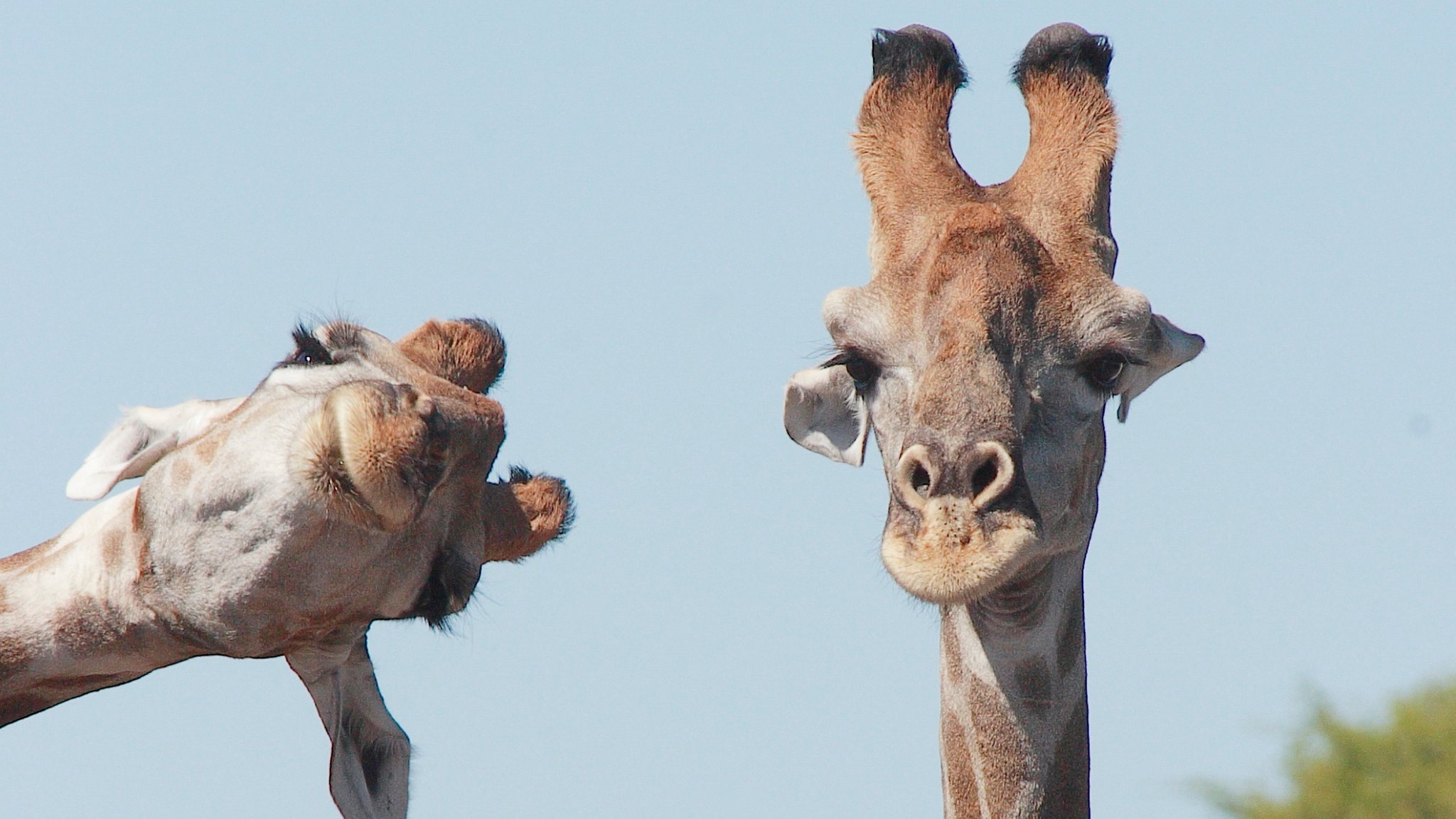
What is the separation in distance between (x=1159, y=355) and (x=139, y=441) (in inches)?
119

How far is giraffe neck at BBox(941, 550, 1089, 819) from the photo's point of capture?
239 inches

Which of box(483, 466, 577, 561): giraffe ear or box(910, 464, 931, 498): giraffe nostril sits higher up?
box(910, 464, 931, 498): giraffe nostril

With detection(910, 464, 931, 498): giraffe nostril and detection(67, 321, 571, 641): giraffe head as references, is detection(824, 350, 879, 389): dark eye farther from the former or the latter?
detection(67, 321, 571, 641): giraffe head

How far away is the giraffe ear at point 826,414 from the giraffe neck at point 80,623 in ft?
7.50

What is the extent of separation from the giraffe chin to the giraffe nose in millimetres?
29

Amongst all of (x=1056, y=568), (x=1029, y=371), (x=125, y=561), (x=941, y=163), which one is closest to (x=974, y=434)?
(x=1029, y=371)

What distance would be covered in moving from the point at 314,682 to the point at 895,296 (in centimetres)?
205

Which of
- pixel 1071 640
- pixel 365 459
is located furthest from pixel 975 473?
Result: pixel 365 459

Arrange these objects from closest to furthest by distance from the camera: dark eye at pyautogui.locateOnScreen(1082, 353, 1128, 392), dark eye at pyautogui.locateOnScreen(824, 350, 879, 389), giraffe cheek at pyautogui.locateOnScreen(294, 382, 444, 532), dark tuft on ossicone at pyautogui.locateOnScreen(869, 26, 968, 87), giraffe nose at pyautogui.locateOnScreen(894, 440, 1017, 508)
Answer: giraffe cheek at pyautogui.locateOnScreen(294, 382, 444, 532) < giraffe nose at pyautogui.locateOnScreen(894, 440, 1017, 508) < dark eye at pyautogui.locateOnScreen(1082, 353, 1128, 392) < dark eye at pyautogui.locateOnScreen(824, 350, 879, 389) < dark tuft on ossicone at pyautogui.locateOnScreen(869, 26, 968, 87)

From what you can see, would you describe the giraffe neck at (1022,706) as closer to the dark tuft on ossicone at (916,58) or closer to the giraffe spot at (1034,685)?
the giraffe spot at (1034,685)

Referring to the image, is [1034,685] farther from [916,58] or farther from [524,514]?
[916,58]

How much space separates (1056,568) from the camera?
20.1 ft

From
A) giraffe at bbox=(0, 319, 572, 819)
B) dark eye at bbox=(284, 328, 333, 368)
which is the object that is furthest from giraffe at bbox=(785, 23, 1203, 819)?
→ dark eye at bbox=(284, 328, 333, 368)

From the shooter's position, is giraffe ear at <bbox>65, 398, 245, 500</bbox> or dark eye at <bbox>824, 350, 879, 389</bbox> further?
dark eye at <bbox>824, 350, 879, 389</bbox>
